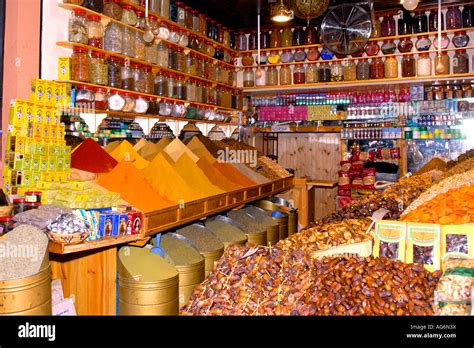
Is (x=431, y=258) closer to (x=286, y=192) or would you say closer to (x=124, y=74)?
(x=124, y=74)

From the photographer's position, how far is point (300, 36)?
6.46 meters

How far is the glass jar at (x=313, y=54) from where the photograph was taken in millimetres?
6324

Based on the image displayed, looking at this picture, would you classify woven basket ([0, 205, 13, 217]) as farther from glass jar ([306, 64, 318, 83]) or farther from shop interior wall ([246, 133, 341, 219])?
shop interior wall ([246, 133, 341, 219])

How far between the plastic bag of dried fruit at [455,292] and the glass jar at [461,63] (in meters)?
4.51

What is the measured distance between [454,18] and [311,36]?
179 cm

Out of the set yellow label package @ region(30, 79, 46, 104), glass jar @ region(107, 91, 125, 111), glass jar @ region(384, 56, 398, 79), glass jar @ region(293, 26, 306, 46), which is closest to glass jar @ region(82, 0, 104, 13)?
glass jar @ region(107, 91, 125, 111)

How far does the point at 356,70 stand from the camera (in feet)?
20.1

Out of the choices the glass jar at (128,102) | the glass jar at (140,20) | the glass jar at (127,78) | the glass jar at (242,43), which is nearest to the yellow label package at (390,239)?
the glass jar at (128,102)

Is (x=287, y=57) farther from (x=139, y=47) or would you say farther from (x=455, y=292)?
(x=455, y=292)

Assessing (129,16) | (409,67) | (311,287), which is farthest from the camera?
(409,67)

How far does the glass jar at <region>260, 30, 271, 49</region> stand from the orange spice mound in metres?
4.48

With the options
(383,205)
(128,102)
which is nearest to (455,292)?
(383,205)

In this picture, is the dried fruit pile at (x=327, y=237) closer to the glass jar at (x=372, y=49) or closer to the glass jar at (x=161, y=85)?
the glass jar at (x=161, y=85)
